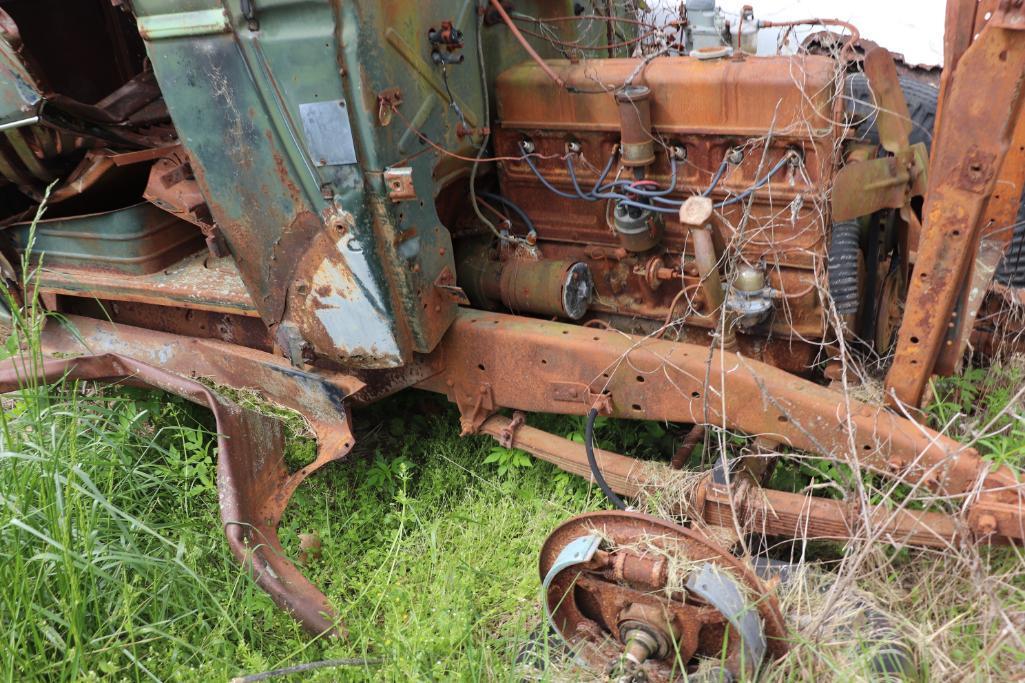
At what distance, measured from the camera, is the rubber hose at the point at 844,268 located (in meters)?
2.71

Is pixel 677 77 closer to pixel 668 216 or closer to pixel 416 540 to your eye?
pixel 668 216

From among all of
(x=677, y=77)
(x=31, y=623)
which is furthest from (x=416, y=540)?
(x=677, y=77)

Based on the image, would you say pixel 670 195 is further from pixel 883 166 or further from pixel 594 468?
pixel 594 468

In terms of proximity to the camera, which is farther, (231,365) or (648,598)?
(231,365)

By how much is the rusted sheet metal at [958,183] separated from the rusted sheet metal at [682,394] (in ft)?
0.53

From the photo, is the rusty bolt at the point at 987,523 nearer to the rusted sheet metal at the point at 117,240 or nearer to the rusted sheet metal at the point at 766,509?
the rusted sheet metal at the point at 766,509

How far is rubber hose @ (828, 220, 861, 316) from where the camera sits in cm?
271

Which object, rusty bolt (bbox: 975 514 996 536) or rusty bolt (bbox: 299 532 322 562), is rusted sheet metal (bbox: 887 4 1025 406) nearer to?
rusty bolt (bbox: 975 514 996 536)

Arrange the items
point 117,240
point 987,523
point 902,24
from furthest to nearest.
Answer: point 902,24 < point 117,240 < point 987,523

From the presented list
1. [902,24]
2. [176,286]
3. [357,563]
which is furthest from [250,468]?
[902,24]

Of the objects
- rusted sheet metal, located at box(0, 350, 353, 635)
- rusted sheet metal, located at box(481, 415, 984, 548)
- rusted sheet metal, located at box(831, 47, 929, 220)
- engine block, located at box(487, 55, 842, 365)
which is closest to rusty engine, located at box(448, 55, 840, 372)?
engine block, located at box(487, 55, 842, 365)

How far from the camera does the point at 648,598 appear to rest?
7.07 ft

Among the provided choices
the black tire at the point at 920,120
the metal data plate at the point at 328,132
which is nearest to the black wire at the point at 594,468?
the metal data plate at the point at 328,132

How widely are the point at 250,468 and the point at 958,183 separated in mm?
2272
